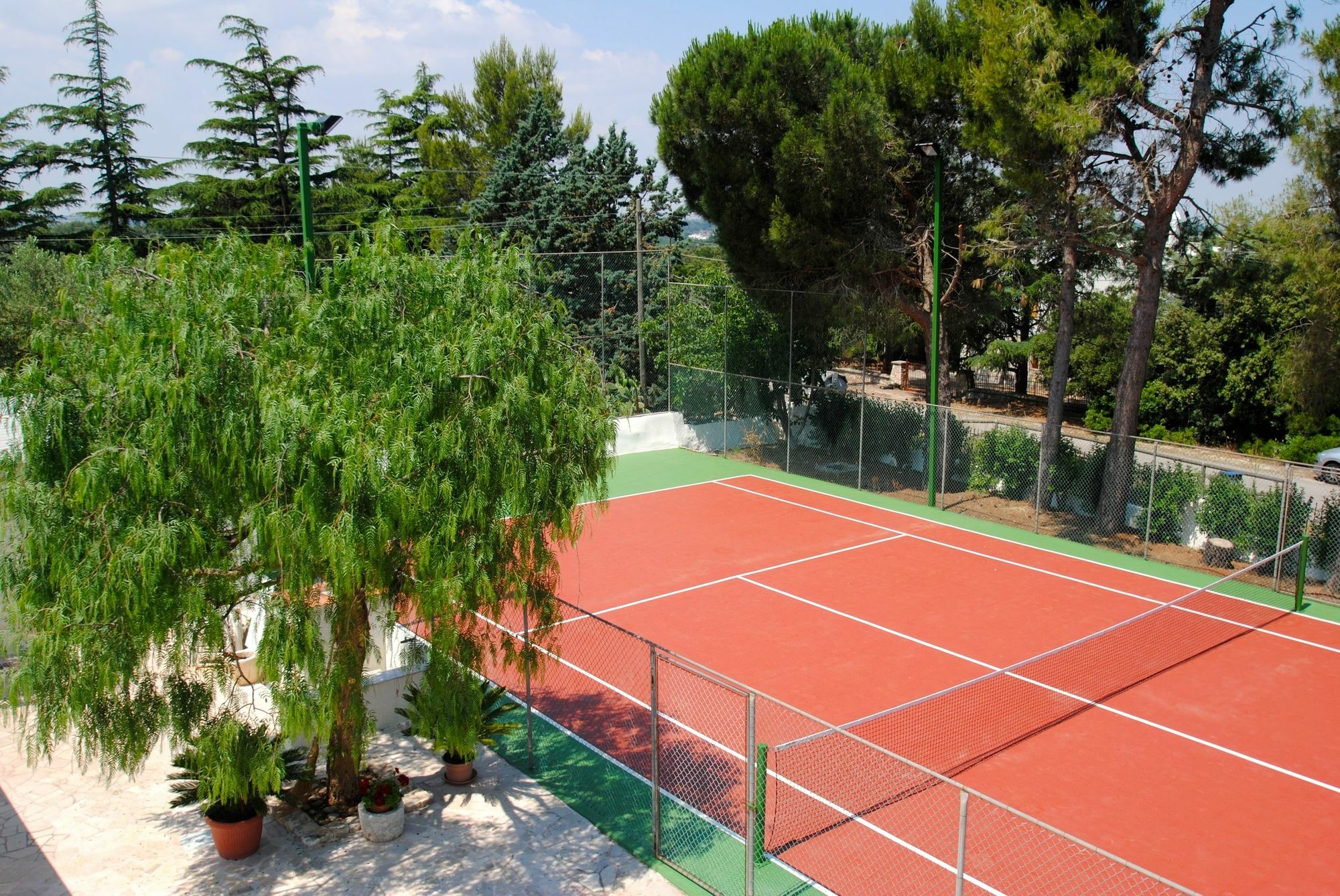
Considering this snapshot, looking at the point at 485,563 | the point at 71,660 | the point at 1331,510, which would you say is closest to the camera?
the point at 71,660

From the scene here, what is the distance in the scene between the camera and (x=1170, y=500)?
58.7ft

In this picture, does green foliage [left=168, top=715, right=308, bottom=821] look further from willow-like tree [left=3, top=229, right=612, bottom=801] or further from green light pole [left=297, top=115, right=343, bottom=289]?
green light pole [left=297, top=115, right=343, bottom=289]

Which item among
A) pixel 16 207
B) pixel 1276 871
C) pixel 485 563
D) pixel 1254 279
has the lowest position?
pixel 1276 871

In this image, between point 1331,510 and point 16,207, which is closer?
point 1331,510

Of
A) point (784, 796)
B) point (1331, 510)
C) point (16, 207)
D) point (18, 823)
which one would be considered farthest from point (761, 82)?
point (16, 207)

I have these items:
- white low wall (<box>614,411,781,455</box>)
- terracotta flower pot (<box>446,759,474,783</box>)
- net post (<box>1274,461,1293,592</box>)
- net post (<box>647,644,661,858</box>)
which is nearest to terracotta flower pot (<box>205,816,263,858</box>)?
terracotta flower pot (<box>446,759,474,783</box>)

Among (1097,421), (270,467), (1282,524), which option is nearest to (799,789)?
(270,467)

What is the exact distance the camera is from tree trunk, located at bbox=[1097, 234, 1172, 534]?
730 inches

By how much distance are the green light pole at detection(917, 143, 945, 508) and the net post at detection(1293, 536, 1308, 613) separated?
701 cm

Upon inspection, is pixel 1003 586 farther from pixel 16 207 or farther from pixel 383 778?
pixel 16 207

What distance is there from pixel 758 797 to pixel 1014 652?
6662 millimetres

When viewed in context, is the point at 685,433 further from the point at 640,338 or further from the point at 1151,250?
the point at 1151,250

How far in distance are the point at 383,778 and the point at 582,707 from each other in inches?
108

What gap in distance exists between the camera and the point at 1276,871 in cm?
867
